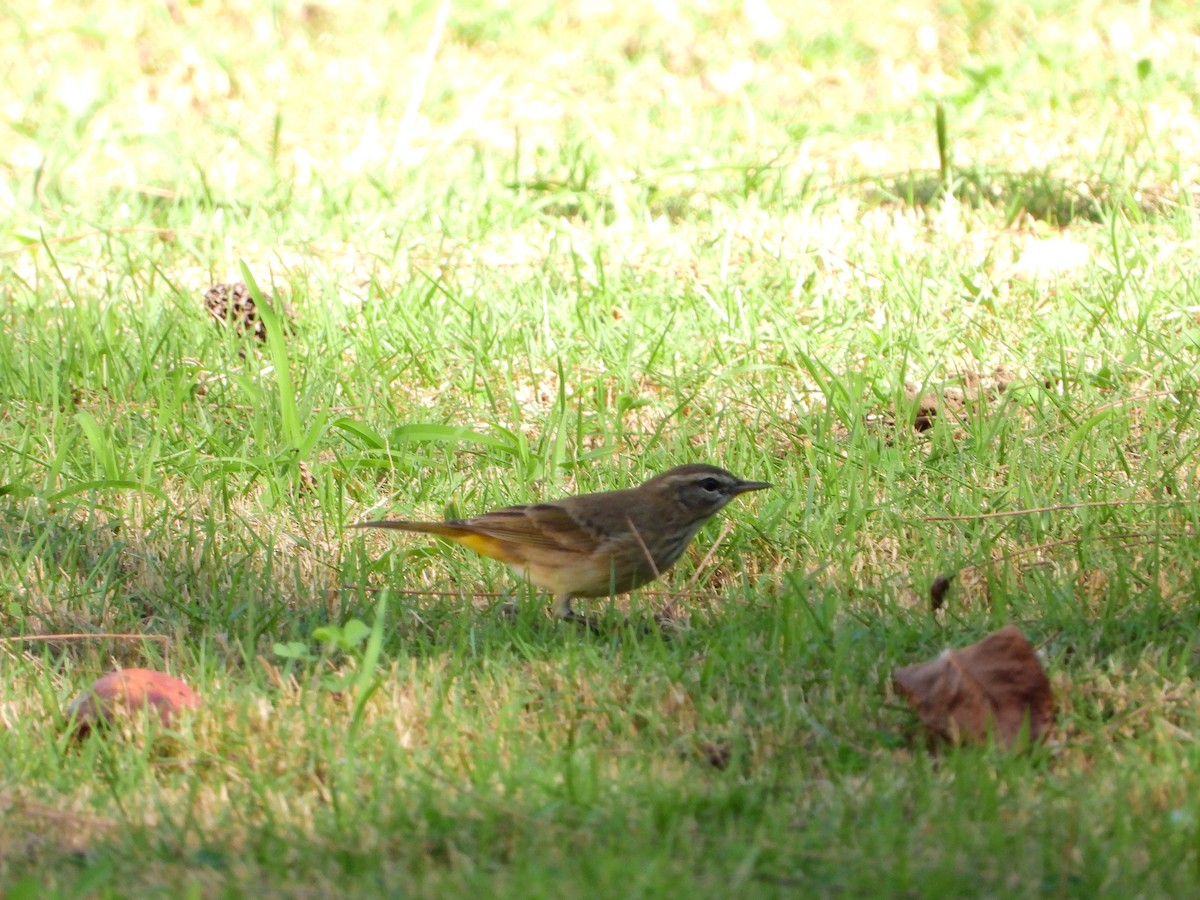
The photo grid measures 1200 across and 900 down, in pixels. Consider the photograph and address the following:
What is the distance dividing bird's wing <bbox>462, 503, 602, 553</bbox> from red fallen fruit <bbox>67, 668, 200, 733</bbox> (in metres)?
1.28

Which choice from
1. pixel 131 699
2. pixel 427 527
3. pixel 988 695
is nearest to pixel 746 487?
pixel 427 527

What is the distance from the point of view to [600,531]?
5.15 meters

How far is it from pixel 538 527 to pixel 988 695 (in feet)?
5.93

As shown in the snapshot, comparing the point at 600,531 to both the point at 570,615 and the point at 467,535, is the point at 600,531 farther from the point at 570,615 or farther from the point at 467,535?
the point at 467,535

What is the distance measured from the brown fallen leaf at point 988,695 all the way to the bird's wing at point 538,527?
4.92 ft

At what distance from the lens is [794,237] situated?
8.11m

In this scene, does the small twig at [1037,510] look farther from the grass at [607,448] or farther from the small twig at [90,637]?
the small twig at [90,637]

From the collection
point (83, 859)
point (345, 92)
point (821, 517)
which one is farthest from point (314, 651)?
point (345, 92)

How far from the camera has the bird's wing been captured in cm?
508

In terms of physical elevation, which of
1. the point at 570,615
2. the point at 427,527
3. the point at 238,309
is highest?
the point at 238,309

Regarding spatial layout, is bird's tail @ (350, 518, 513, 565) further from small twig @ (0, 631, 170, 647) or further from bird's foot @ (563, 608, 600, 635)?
small twig @ (0, 631, 170, 647)

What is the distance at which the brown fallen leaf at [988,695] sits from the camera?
382 cm

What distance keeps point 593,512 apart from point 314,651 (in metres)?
1.07

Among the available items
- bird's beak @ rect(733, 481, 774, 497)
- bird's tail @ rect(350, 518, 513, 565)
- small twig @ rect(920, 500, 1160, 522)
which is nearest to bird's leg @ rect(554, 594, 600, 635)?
bird's tail @ rect(350, 518, 513, 565)
